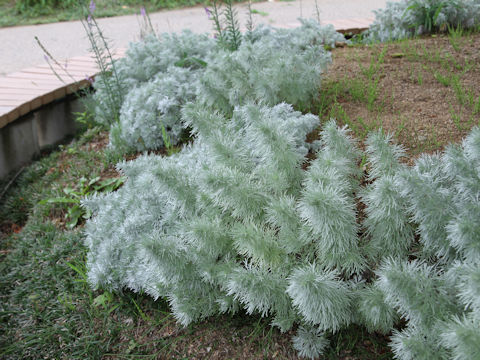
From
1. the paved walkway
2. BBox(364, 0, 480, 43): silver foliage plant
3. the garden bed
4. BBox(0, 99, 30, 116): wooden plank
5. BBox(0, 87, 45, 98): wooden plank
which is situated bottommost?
the garden bed

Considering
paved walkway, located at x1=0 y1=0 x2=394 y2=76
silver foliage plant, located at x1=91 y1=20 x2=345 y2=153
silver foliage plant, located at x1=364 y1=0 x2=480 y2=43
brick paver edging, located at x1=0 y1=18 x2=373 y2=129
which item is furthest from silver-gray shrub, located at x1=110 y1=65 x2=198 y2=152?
paved walkway, located at x1=0 y1=0 x2=394 y2=76

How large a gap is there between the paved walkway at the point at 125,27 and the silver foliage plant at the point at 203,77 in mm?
2266

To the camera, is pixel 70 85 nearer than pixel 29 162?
No

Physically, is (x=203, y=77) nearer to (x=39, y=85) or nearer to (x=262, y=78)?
(x=262, y=78)

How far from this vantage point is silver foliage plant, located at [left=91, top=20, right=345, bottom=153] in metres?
2.99

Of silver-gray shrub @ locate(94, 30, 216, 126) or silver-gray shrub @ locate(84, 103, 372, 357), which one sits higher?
silver-gray shrub @ locate(94, 30, 216, 126)

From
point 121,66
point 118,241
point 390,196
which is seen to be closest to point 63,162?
point 121,66

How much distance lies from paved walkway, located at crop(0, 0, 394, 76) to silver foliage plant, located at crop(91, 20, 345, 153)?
227cm

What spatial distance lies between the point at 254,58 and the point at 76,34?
5.64 meters

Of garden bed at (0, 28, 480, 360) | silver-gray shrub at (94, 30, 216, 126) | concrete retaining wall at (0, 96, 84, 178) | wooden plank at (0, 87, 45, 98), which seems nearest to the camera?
garden bed at (0, 28, 480, 360)

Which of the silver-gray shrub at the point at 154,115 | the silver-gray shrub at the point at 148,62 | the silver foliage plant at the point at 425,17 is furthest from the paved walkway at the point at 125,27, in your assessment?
the silver-gray shrub at the point at 154,115

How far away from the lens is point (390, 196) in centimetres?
166

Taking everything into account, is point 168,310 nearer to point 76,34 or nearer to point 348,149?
point 348,149

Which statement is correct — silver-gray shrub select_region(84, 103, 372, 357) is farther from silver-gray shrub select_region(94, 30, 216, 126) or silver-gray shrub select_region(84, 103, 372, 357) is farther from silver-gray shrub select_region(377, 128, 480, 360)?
silver-gray shrub select_region(94, 30, 216, 126)
